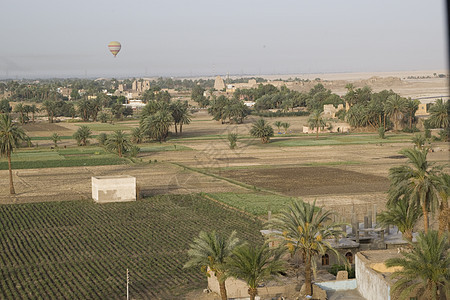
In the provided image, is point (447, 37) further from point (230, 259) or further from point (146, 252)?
point (146, 252)

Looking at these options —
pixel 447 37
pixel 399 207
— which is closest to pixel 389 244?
pixel 399 207

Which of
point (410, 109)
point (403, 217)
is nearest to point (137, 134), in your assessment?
point (410, 109)

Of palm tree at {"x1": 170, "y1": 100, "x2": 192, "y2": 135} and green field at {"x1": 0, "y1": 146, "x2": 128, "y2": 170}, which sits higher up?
palm tree at {"x1": 170, "y1": 100, "x2": 192, "y2": 135}

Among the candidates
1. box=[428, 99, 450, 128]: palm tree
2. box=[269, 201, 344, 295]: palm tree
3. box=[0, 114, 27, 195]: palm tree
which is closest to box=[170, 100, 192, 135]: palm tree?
box=[428, 99, 450, 128]: palm tree

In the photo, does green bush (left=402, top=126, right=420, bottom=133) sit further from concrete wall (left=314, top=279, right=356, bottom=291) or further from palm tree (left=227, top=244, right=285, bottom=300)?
palm tree (left=227, top=244, right=285, bottom=300)

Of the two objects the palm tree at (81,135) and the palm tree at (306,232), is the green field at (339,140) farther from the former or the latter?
the palm tree at (306,232)

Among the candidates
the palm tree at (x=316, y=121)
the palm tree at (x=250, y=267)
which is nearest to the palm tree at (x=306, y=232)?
the palm tree at (x=250, y=267)
